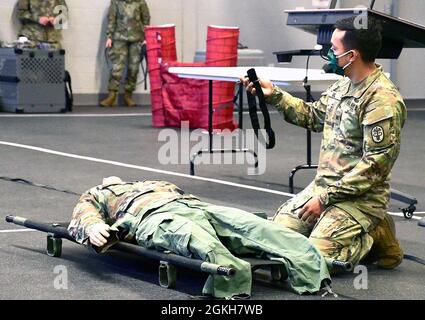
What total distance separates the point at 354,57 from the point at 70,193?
2.70 metres

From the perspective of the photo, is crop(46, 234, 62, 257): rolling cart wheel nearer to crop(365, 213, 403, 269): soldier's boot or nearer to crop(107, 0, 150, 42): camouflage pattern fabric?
crop(365, 213, 403, 269): soldier's boot

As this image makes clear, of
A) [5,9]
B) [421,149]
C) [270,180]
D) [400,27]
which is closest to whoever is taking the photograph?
[400,27]

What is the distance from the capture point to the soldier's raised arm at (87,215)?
14.9 feet

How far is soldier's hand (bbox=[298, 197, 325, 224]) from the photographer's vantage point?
4.73 m

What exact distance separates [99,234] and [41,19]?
Result: 9.03 meters

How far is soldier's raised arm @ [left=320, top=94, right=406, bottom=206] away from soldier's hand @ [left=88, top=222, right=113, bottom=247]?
995mm

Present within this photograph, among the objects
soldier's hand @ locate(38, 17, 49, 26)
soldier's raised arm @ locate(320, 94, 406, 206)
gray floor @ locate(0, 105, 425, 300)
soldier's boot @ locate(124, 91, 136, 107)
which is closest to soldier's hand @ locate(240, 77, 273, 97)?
soldier's raised arm @ locate(320, 94, 406, 206)

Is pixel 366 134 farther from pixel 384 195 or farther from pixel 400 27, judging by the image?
pixel 400 27

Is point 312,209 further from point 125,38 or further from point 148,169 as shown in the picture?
point 125,38

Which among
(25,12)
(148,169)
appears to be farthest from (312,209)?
(25,12)

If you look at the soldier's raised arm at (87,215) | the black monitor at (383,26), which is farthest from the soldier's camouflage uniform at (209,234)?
the black monitor at (383,26)

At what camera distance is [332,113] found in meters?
4.91

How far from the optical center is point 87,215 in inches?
181
